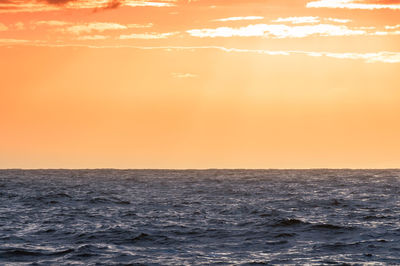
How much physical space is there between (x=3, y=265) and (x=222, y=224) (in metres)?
17.8

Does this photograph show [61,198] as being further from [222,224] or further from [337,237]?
[337,237]

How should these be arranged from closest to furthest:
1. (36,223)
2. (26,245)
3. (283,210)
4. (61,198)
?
(26,245)
(36,223)
(283,210)
(61,198)

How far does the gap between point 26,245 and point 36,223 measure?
418 inches

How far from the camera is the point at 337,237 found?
37969 mm

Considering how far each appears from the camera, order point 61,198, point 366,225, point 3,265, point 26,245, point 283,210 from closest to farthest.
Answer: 1. point 3,265
2. point 26,245
3. point 366,225
4. point 283,210
5. point 61,198

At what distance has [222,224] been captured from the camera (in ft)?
145

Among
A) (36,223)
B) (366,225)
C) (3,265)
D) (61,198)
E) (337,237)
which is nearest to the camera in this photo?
(3,265)

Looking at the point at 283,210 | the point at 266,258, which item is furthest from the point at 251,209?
the point at 266,258

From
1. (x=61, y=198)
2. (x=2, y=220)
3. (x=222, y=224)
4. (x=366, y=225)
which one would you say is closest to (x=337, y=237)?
(x=366, y=225)

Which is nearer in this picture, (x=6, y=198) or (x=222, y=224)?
(x=222, y=224)

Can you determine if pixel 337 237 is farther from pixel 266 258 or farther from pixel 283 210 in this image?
pixel 283 210

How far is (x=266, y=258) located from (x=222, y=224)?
1271 cm

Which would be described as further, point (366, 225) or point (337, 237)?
point (366, 225)

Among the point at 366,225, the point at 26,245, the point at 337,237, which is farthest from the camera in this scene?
the point at 366,225
